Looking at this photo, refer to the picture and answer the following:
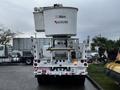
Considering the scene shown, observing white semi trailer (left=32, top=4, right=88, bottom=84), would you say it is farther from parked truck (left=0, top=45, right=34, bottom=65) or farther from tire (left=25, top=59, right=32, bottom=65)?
parked truck (left=0, top=45, right=34, bottom=65)

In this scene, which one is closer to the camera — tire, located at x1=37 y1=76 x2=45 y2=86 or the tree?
tire, located at x1=37 y1=76 x2=45 y2=86

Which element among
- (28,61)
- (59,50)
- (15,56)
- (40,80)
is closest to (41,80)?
(40,80)

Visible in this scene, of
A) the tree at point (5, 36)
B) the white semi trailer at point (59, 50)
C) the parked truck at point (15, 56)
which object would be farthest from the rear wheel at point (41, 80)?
the tree at point (5, 36)

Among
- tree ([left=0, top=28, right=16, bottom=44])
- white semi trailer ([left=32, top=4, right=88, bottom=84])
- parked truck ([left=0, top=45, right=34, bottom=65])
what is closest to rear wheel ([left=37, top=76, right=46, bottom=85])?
white semi trailer ([left=32, top=4, right=88, bottom=84])

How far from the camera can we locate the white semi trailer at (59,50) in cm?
1786

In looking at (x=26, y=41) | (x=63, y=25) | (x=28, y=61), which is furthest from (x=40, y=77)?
(x=26, y=41)

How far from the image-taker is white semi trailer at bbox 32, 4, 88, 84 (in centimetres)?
1786

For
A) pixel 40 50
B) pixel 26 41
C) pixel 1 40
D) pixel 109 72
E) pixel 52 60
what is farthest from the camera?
pixel 1 40

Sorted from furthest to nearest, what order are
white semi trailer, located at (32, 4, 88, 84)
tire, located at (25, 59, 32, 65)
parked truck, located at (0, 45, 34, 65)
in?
parked truck, located at (0, 45, 34, 65), tire, located at (25, 59, 32, 65), white semi trailer, located at (32, 4, 88, 84)

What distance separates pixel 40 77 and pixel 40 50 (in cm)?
160

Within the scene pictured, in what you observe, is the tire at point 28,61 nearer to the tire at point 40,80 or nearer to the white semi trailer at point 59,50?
the white semi trailer at point 59,50

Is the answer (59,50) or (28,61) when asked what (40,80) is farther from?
(28,61)

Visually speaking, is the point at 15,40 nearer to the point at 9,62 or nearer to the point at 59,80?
the point at 9,62

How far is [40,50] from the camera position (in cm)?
1959
